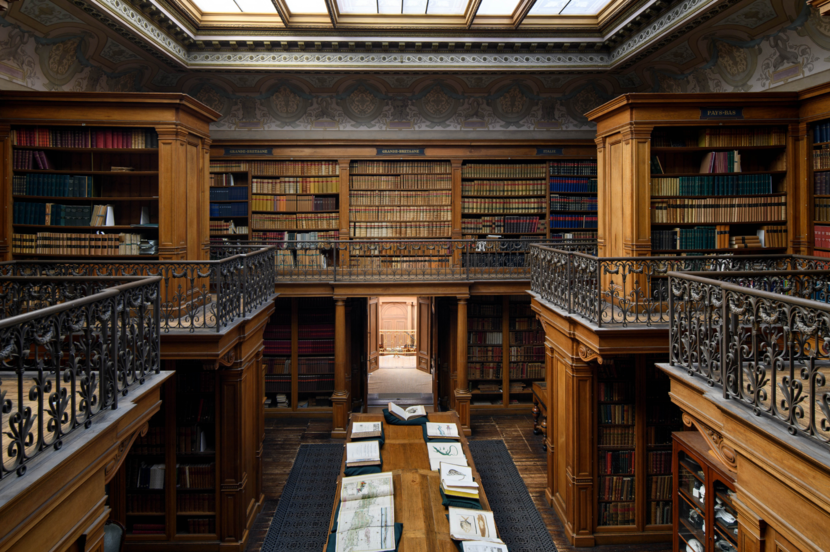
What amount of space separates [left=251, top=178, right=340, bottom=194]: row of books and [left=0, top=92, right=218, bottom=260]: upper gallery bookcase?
248 centimetres

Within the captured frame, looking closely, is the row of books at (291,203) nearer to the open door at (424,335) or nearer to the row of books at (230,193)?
the row of books at (230,193)

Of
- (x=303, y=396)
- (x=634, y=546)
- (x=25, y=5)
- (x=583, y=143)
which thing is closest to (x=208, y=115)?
(x=25, y=5)

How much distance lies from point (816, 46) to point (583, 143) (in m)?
3.23

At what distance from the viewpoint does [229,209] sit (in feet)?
26.0

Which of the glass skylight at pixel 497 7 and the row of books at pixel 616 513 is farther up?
the glass skylight at pixel 497 7

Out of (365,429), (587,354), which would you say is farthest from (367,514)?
(587,354)

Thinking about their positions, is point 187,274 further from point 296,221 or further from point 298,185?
point 298,185

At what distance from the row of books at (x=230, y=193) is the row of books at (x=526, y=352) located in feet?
15.3

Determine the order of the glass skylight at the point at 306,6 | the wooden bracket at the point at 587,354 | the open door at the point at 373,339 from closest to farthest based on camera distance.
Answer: the wooden bracket at the point at 587,354
the glass skylight at the point at 306,6
the open door at the point at 373,339

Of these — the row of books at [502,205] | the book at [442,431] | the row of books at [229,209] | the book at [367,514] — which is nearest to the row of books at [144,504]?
the book at [367,514]

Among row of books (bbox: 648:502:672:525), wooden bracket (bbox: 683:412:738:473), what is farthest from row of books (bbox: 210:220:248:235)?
wooden bracket (bbox: 683:412:738:473)

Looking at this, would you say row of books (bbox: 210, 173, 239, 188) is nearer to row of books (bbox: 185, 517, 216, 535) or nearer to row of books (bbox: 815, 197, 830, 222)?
row of books (bbox: 185, 517, 216, 535)

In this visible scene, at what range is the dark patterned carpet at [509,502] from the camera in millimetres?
4843

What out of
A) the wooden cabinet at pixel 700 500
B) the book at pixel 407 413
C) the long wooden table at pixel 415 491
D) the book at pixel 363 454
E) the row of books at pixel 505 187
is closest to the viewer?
the long wooden table at pixel 415 491
